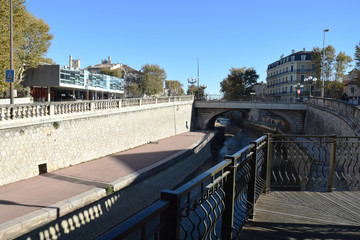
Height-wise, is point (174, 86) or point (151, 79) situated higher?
point (174, 86)

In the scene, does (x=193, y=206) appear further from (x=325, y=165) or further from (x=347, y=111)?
(x=347, y=111)

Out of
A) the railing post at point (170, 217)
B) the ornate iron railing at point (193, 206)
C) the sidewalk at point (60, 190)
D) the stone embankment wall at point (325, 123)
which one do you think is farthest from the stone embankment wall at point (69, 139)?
the stone embankment wall at point (325, 123)

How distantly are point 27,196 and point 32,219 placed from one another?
2450 millimetres

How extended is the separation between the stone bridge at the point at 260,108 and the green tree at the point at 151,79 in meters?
22.9

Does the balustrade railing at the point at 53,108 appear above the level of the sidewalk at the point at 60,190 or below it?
above

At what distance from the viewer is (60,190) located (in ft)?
35.5

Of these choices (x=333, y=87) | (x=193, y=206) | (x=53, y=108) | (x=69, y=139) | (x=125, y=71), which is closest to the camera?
(x=193, y=206)

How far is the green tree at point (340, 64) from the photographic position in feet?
132

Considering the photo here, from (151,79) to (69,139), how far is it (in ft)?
148

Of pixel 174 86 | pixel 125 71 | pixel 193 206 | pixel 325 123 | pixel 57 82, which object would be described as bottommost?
pixel 325 123

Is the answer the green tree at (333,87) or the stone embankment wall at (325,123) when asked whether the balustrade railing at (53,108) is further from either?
the green tree at (333,87)

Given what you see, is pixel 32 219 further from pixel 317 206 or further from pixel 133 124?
pixel 133 124

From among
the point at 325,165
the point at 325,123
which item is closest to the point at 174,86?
the point at 325,123

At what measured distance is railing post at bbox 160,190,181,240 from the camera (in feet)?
5.78
